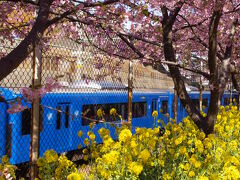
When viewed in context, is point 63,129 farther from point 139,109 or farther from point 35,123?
point 35,123

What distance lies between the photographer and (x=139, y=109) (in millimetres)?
12289

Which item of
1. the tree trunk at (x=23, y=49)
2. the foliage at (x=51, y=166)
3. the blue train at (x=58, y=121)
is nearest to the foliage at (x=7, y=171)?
the foliage at (x=51, y=166)

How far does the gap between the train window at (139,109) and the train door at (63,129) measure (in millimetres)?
3461

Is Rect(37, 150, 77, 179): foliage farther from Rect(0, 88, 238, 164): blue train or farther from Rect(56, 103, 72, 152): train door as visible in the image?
Rect(56, 103, 72, 152): train door

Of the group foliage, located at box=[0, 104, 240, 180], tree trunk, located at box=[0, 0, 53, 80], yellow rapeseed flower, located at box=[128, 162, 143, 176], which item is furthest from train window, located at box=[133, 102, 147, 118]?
tree trunk, located at box=[0, 0, 53, 80]

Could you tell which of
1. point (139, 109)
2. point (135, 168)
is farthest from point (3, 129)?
point (139, 109)

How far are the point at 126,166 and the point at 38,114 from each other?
3.71ft

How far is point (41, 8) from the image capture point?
2.71 meters

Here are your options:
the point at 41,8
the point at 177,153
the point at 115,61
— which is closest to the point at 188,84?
the point at 115,61

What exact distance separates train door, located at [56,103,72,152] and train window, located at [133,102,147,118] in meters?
3.46

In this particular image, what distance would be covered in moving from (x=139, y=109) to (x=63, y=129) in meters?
4.10

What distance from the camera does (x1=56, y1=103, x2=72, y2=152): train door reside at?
27.6 ft

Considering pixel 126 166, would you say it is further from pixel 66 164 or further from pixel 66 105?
pixel 66 105

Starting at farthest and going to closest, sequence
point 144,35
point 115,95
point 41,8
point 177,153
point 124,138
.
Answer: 1. point 115,95
2. point 144,35
3. point 177,153
4. point 124,138
5. point 41,8
